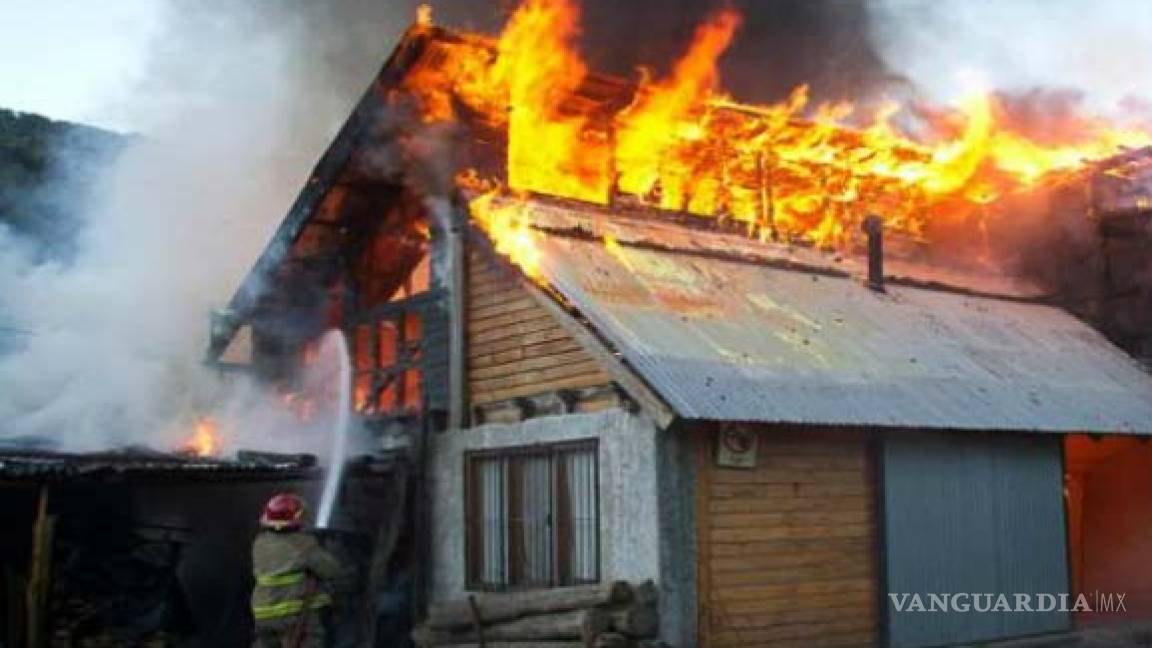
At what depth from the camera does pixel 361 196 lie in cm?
1506

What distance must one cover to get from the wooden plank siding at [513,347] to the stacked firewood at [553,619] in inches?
80.7

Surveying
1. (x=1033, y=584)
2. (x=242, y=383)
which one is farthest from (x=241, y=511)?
(x=1033, y=584)

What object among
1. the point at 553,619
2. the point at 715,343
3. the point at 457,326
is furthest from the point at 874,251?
the point at 553,619

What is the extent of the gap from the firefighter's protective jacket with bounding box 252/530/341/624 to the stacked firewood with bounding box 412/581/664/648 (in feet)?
8.24

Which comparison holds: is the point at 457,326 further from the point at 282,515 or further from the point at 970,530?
the point at 970,530

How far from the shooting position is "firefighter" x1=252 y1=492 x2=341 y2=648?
903 centimetres

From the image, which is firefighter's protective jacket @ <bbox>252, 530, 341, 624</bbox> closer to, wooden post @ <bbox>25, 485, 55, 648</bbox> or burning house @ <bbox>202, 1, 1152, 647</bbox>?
burning house @ <bbox>202, 1, 1152, 647</bbox>

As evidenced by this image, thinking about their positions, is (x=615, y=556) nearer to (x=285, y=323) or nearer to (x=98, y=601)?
(x=98, y=601)

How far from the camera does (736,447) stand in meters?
11.2

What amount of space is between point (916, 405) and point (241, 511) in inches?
322

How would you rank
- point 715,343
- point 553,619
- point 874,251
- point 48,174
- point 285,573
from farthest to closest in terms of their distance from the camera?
1. point 48,174
2. point 874,251
3. point 715,343
4. point 553,619
5. point 285,573

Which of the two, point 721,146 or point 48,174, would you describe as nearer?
point 721,146

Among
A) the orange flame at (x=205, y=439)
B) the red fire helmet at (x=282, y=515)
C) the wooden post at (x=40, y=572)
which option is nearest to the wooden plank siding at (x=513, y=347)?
the red fire helmet at (x=282, y=515)

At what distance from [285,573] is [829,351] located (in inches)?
243
